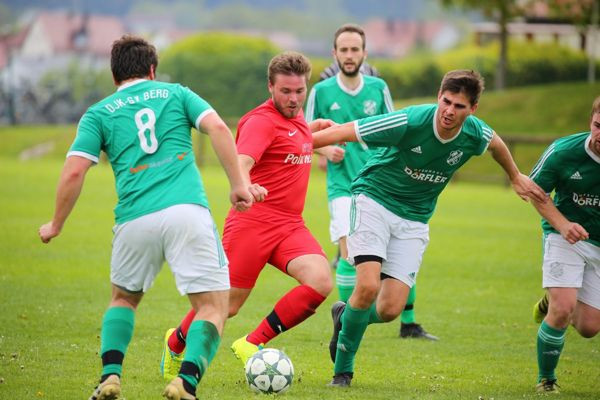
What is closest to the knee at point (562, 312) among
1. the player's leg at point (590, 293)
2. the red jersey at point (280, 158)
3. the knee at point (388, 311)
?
the player's leg at point (590, 293)

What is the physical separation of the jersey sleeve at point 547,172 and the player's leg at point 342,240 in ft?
7.87

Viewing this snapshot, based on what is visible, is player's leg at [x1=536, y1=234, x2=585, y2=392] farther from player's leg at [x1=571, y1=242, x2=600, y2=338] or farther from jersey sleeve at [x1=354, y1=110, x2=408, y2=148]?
jersey sleeve at [x1=354, y1=110, x2=408, y2=148]

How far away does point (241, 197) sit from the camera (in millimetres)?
6176

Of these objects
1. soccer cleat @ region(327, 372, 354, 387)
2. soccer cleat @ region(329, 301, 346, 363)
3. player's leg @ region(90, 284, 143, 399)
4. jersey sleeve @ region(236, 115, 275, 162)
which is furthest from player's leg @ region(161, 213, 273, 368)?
player's leg @ region(90, 284, 143, 399)

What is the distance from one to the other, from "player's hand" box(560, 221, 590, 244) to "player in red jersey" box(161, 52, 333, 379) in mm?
1710

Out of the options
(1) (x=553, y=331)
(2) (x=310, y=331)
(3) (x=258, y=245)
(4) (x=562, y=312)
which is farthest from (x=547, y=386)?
(2) (x=310, y=331)

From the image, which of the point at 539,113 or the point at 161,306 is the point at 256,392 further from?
the point at 539,113

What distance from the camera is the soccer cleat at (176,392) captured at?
5.71 meters

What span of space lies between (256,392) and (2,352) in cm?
229

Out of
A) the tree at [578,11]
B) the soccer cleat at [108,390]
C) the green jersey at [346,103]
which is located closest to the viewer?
the soccer cleat at [108,390]

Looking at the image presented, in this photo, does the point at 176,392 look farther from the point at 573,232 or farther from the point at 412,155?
the point at 573,232

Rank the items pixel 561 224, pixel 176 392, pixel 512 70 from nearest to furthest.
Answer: pixel 176 392 → pixel 561 224 → pixel 512 70

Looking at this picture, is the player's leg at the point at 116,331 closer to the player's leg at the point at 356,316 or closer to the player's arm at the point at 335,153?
the player's leg at the point at 356,316

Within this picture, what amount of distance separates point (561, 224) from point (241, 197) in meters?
2.46
